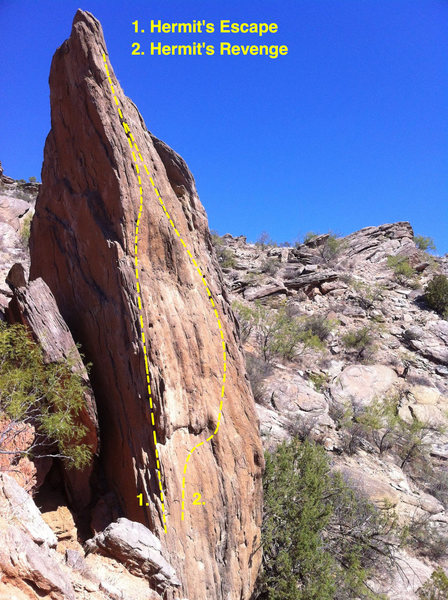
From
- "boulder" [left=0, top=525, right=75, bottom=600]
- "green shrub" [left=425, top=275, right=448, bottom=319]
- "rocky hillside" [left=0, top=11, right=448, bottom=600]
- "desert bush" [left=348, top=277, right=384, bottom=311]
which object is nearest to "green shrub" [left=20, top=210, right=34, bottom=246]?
"rocky hillside" [left=0, top=11, right=448, bottom=600]

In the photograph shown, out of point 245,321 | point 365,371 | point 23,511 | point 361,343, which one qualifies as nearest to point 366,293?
point 361,343

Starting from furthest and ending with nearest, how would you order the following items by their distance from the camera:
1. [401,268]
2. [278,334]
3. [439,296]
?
[401,268] → [439,296] → [278,334]

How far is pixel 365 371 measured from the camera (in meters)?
17.3

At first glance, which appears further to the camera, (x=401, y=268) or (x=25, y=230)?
(x=401, y=268)

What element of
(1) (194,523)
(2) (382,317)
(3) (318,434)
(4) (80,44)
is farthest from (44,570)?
(2) (382,317)

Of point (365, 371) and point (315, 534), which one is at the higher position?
point (365, 371)

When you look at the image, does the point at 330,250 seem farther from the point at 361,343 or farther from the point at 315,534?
the point at 315,534

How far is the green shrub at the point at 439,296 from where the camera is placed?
74.9 feet

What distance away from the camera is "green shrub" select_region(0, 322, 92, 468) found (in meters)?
5.91

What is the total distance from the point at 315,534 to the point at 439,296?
19.3 m

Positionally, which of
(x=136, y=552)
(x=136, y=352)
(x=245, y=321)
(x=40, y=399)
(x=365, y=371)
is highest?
(x=245, y=321)

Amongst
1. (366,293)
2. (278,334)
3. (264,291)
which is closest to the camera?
(278,334)

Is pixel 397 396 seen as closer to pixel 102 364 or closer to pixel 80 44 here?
pixel 102 364

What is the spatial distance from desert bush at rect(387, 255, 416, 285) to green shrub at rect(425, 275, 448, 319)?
→ 9.44 ft
